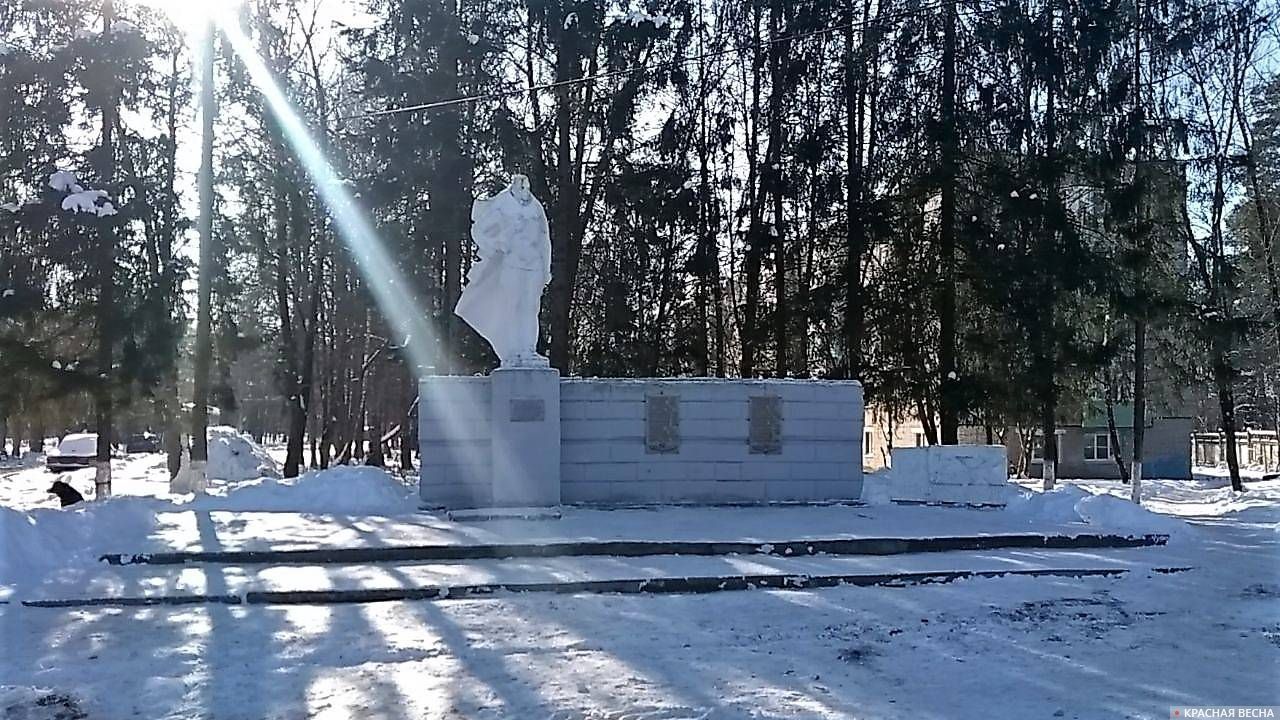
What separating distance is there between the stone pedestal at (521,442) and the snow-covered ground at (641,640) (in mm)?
1988

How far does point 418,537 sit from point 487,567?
1606 mm

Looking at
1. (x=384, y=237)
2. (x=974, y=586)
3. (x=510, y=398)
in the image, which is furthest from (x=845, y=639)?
(x=384, y=237)

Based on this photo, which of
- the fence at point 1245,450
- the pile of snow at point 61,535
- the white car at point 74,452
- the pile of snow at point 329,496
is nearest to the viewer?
the pile of snow at point 61,535

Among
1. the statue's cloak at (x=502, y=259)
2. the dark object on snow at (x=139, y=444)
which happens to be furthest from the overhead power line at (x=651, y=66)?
the dark object on snow at (x=139, y=444)

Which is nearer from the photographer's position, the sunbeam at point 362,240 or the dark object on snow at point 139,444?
the sunbeam at point 362,240

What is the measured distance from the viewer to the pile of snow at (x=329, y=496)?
45.2ft

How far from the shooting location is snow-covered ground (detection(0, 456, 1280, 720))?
5.27 meters

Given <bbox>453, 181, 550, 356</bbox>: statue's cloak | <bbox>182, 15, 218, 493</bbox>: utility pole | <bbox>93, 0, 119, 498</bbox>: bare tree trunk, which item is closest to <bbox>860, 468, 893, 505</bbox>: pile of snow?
<bbox>453, 181, 550, 356</bbox>: statue's cloak

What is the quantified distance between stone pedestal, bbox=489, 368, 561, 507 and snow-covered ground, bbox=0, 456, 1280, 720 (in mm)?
1988

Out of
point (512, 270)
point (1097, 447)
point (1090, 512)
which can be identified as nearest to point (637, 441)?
point (512, 270)

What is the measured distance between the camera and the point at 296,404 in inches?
1001

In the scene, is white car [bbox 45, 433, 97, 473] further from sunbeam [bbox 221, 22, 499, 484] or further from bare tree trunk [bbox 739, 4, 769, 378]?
bare tree trunk [bbox 739, 4, 769, 378]

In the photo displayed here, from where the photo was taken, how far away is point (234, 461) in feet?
105

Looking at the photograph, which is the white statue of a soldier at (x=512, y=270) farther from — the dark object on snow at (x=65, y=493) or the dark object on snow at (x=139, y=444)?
the dark object on snow at (x=139, y=444)
